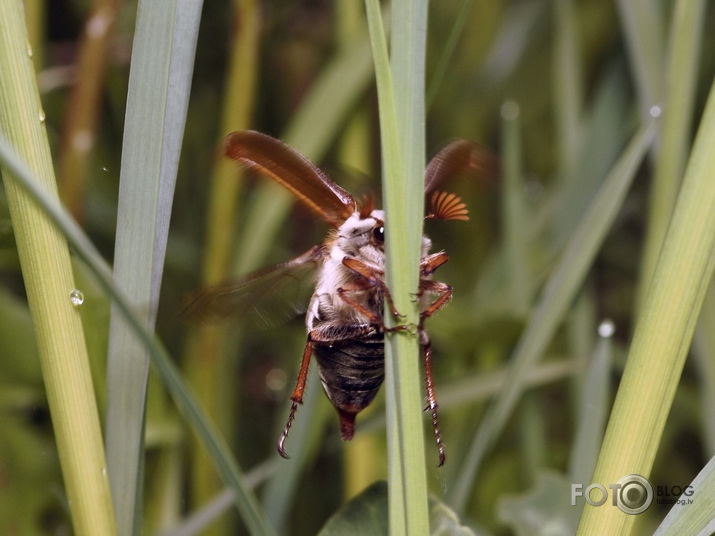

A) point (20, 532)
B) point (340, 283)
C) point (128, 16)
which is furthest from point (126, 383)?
point (128, 16)

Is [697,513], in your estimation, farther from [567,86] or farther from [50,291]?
[567,86]

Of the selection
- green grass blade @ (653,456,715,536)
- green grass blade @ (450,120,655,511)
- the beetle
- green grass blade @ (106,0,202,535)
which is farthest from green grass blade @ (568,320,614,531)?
green grass blade @ (106,0,202,535)

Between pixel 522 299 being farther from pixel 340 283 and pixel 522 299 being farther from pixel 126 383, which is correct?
pixel 126 383

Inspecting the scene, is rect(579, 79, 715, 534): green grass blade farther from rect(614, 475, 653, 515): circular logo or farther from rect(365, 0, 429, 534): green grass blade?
rect(365, 0, 429, 534): green grass blade

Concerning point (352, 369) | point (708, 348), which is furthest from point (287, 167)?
point (708, 348)

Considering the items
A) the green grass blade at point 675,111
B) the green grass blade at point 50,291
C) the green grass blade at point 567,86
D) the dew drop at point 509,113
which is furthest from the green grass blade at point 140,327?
the green grass blade at point 567,86
